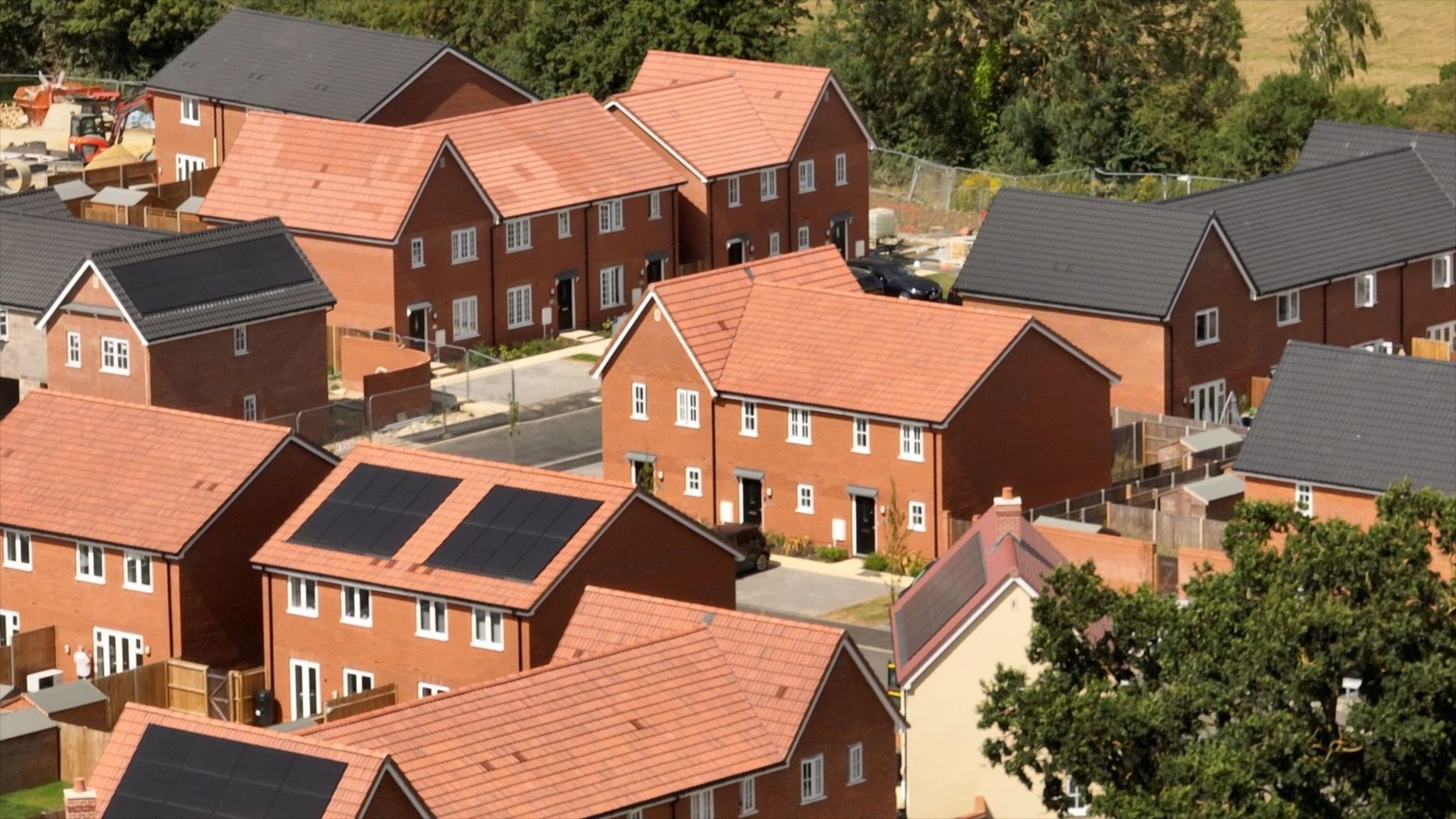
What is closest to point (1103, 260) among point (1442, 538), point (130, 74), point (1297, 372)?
point (1297, 372)

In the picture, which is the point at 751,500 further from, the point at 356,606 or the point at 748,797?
the point at 748,797

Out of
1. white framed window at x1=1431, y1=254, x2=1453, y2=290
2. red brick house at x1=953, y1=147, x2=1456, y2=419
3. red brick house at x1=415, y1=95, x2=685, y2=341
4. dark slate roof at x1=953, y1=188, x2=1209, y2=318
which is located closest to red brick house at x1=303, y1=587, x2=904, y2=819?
red brick house at x1=953, y1=147, x2=1456, y2=419

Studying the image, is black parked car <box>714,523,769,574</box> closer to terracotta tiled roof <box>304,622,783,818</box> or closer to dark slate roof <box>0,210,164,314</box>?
terracotta tiled roof <box>304,622,783,818</box>

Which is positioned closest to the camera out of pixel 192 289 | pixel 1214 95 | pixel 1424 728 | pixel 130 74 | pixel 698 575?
pixel 1424 728

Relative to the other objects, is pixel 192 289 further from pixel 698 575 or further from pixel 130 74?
pixel 130 74

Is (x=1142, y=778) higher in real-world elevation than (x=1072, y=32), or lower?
lower

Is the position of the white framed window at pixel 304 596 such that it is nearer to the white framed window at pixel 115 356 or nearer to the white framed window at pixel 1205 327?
the white framed window at pixel 115 356
